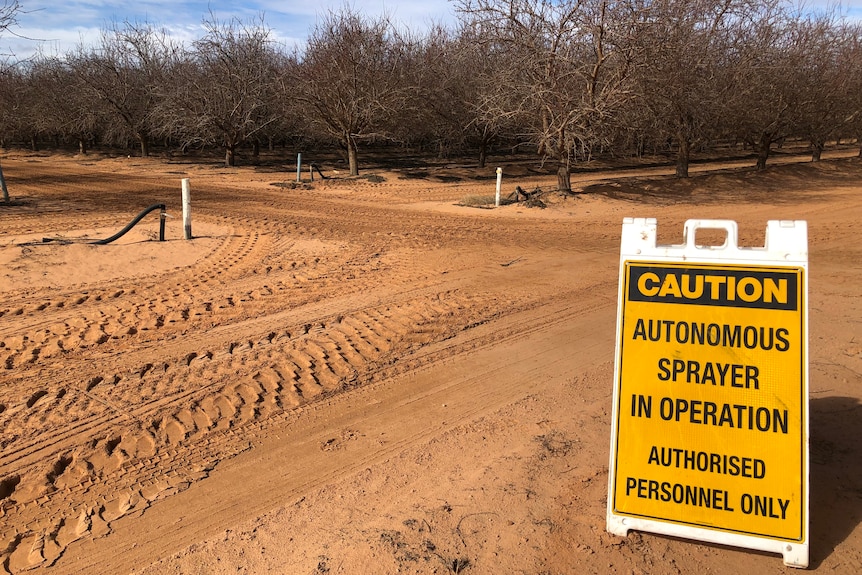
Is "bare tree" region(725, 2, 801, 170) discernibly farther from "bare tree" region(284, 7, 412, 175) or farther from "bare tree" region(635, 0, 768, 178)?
"bare tree" region(284, 7, 412, 175)

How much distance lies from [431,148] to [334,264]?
107 feet

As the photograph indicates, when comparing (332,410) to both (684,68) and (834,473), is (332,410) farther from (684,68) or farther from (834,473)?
(684,68)

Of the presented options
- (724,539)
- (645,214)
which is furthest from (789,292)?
(645,214)

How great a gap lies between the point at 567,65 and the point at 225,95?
58.9 feet

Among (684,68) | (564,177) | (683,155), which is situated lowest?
(564,177)

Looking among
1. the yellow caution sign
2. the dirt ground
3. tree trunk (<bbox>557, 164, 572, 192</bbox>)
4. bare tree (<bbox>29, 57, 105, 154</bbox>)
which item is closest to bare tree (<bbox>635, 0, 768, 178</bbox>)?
tree trunk (<bbox>557, 164, 572, 192</bbox>)

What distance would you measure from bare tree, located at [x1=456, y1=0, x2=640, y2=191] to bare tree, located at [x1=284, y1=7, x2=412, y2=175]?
791cm

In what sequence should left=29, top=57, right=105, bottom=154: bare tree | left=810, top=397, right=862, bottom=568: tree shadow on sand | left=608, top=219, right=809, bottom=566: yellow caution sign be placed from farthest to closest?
left=29, top=57, right=105, bottom=154: bare tree < left=810, top=397, right=862, bottom=568: tree shadow on sand < left=608, top=219, right=809, bottom=566: yellow caution sign

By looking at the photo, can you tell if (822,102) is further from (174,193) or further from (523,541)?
(523,541)

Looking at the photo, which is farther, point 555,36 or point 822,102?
point 822,102

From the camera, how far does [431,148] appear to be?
40.9m

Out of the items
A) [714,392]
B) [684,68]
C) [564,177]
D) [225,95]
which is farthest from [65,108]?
[714,392]

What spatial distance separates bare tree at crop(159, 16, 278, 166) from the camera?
28734mm

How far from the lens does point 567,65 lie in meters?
17.3
